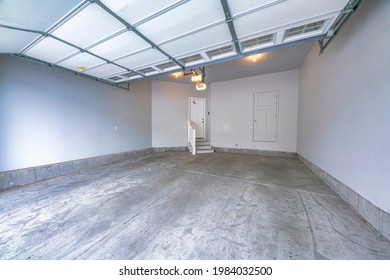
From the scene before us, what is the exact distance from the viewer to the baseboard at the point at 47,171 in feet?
9.45

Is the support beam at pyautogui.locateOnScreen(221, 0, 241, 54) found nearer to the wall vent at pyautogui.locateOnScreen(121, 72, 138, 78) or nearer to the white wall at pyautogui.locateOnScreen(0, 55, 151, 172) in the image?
the wall vent at pyautogui.locateOnScreen(121, 72, 138, 78)

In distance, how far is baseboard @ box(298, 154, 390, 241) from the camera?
1.55m

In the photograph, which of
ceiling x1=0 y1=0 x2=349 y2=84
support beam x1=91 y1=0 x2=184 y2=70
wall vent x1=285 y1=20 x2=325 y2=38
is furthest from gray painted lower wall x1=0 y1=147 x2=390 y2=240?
support beam x1=91 y1=0 x2=184 y2=70

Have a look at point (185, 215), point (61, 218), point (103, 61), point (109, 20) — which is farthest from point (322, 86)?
point (61, 218)

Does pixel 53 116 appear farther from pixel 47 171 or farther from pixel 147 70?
pixel 147 70

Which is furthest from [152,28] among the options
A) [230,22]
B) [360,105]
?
[360,105]

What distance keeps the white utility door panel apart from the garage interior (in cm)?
143

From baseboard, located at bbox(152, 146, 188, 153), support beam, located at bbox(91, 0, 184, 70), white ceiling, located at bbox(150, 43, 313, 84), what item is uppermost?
white ceiling, located at bbox(150, 43, 313, 84)

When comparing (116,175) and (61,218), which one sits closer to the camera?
(61,218)

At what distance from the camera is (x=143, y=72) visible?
4004 mm

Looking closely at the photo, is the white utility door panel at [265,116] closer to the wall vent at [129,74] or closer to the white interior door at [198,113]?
the white interior door at [198,113]

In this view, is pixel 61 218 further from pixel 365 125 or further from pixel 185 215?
pixel 365 125

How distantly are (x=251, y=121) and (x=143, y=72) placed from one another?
4.89m

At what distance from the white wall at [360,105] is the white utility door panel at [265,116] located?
8.93 feet
